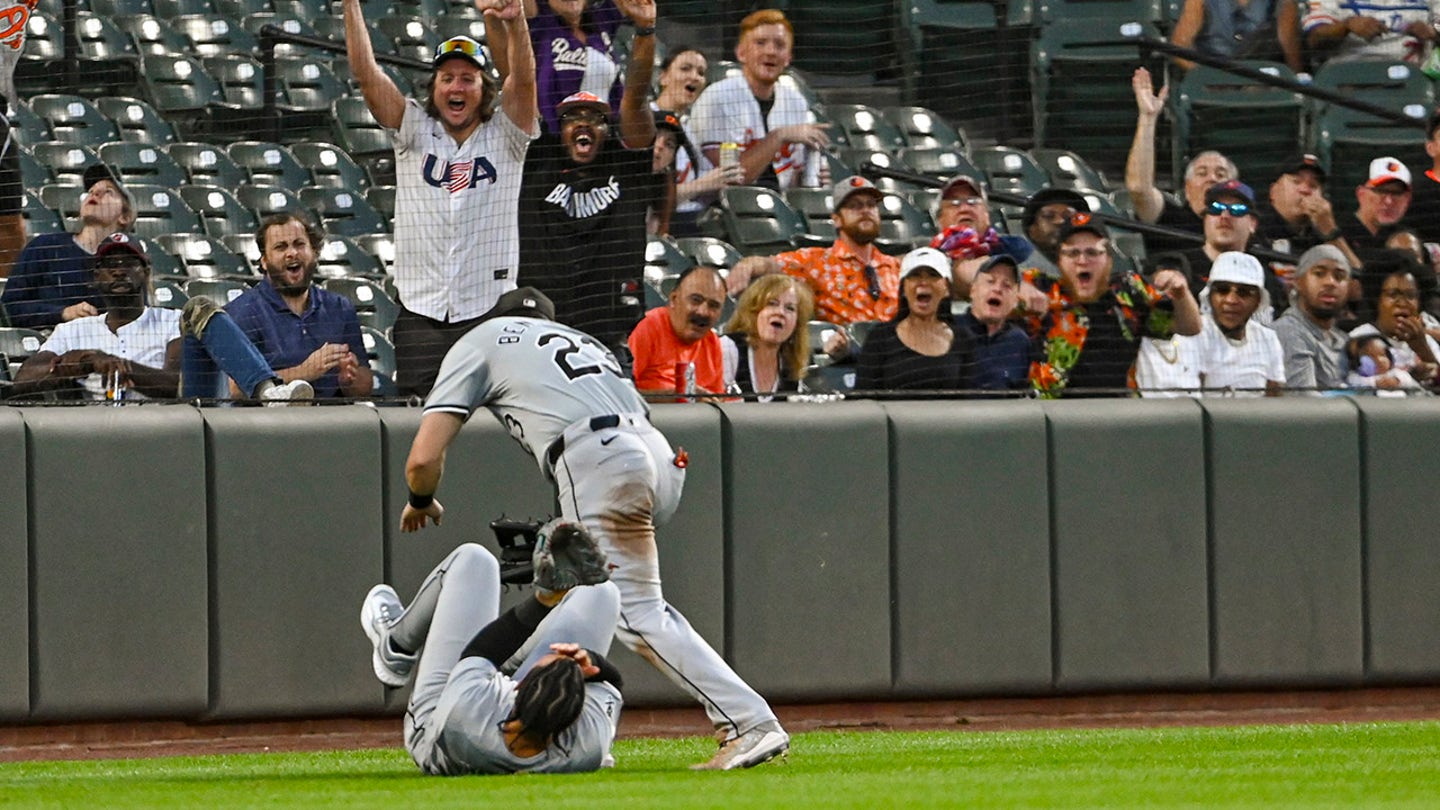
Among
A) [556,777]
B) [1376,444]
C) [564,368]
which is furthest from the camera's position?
[1376,444]

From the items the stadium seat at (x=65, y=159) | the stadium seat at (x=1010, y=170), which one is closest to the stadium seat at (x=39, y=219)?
the stadium seat at (x=65, y=159)

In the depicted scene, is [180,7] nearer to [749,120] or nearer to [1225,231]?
[749,120]

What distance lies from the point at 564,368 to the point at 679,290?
269cm

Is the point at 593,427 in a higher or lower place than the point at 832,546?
higher

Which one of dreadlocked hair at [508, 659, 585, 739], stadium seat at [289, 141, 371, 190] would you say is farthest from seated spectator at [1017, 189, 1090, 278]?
dreadlocked hair at [508, 659, 585, 739]

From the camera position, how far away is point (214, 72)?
11156mm

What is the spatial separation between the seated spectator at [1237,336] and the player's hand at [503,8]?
3.43m

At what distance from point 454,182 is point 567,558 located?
344 centimetres

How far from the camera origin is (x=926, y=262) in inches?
376

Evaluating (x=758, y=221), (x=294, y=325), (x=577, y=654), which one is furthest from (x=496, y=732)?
(x=758, y=221)

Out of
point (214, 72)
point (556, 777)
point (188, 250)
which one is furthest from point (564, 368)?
point (214, 72)

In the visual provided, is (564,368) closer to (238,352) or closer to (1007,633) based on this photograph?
(238,352)

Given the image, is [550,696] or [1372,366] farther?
[1372,366]

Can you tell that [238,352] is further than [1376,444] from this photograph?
No
